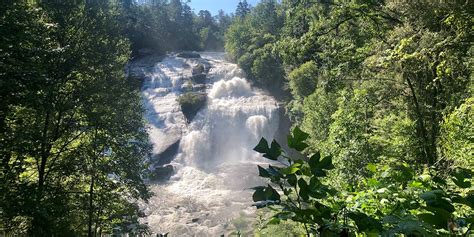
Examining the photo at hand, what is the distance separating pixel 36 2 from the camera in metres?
12.3

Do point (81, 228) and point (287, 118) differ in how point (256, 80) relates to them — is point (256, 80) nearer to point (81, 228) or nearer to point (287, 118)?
point (287, 118)

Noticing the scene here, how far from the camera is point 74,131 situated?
1401 centimetres

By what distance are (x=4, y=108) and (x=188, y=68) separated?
41066mm

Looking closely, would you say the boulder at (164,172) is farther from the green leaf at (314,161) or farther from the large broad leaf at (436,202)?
the large broad leaf at (436,202)

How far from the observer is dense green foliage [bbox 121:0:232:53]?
207ft

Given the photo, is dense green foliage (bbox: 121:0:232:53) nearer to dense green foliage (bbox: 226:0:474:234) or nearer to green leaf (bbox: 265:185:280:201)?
dense green foliage (bbox: 226:0:474:234)

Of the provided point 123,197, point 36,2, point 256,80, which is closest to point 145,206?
point 123,197

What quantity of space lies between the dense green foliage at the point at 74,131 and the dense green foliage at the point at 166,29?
47.3 m

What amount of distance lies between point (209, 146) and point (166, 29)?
42.5 metres

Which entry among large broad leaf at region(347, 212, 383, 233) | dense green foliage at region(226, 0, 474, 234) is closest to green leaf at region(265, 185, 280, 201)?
large broad leaf at region(347, 212, 383, 233)

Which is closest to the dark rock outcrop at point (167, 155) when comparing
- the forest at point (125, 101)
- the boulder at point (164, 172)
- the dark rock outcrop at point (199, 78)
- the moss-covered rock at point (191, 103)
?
the boulder at point (164, 172)

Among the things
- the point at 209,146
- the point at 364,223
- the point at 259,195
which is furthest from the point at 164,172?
the point at 364,223

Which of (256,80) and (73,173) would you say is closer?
(73,173)

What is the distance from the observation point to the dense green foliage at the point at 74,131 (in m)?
9.27
